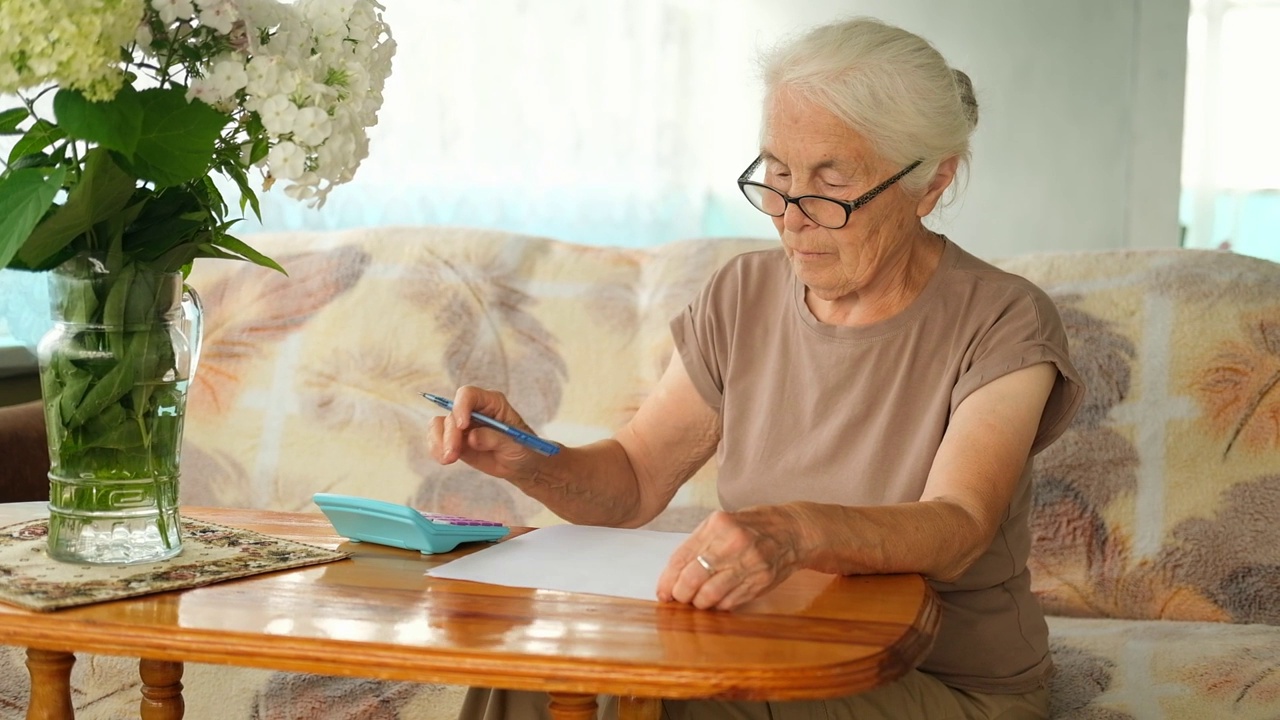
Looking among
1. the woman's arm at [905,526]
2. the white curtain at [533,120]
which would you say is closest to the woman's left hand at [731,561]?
the woman's arm at [905,526]

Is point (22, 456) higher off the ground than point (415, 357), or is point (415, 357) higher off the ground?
point (415, 357)

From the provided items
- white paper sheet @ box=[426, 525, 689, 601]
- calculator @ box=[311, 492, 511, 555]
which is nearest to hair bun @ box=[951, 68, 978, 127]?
white paper sheet @ box=[426, 525, 689, 601]

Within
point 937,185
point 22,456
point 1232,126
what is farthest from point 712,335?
point 1232,126

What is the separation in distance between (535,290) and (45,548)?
1.03 meters

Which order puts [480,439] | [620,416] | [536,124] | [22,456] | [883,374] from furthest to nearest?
[536,124]
[620,416]
[22,456]
[883,374]
[480,439]

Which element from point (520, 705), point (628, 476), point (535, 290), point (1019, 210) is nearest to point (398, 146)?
point (535, 290)

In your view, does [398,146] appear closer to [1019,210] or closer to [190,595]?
[1019,210]

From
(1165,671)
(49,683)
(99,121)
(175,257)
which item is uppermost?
(99,121)

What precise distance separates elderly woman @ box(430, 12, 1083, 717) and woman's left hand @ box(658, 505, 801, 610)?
9.4 inches

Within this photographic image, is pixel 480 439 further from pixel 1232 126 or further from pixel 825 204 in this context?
pixel 1232 126

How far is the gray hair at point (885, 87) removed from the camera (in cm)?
139

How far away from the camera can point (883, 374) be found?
1.47m

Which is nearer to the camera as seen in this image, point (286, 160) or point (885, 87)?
point (286, 160)

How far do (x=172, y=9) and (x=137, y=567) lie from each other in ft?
1.54
